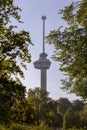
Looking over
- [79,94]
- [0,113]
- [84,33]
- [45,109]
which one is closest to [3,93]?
[0,113]

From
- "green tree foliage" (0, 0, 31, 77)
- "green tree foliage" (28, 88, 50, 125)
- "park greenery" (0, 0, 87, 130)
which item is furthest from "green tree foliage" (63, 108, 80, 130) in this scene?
"green tree foliage" (0, 0, 31, 77)

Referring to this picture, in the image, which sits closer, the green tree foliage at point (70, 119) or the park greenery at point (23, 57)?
the park greenery at point (23, 57)

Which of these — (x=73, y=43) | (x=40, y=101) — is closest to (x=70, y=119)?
(x=40, y=101)

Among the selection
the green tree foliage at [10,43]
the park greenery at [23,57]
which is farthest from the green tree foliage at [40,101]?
the green tree foliage at [10,43]

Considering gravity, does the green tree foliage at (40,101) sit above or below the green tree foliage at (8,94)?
above

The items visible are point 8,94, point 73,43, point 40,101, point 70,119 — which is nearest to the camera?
point 8,94

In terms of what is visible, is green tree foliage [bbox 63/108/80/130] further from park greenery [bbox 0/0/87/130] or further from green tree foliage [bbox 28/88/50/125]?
park greenery [bbox 0/0/87/130]

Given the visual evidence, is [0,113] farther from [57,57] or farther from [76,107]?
[76,107]

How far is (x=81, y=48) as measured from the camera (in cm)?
2955

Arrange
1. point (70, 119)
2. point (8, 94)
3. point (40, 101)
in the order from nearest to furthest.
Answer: point (8, 94) < point (40, 101) < point (70, 119)

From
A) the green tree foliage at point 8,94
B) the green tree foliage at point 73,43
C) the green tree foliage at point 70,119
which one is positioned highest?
the green tree foliage at point 70,119

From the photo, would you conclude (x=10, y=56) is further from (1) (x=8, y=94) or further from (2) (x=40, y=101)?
(2) (x=40, y=101)

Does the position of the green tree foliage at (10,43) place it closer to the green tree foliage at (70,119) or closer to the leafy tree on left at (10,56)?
the leafy tree on left at (10,56)

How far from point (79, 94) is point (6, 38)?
A: 22583 mm
